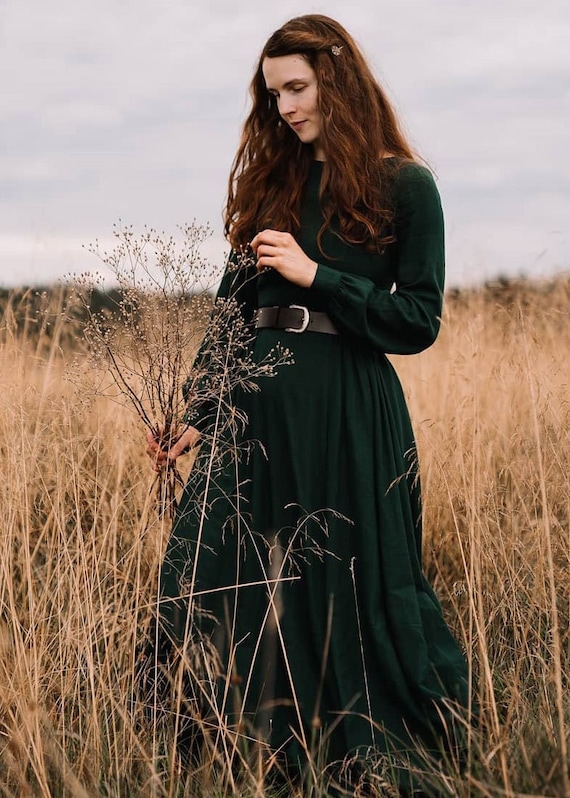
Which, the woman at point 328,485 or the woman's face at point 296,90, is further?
the woman's face at point 296,90

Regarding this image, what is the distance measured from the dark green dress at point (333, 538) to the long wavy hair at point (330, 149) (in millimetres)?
71

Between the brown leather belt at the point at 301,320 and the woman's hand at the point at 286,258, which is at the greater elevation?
the woman's hand at the point at 286,258

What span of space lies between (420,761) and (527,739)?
0.27 meters

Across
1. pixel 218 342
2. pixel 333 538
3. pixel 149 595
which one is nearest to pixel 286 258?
pixel 218 342

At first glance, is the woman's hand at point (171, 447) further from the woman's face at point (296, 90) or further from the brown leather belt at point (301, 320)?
the woman's face at point (296, 90)

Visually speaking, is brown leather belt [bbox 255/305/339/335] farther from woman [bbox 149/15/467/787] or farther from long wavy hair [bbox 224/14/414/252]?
long wavy hair [bbox 224/14/414/252]

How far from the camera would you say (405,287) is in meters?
2.38

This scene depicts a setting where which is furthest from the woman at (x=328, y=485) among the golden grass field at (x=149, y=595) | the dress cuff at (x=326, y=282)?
the golden grass field at (x=149, y=595)

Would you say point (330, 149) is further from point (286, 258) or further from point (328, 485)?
point (328, 485)

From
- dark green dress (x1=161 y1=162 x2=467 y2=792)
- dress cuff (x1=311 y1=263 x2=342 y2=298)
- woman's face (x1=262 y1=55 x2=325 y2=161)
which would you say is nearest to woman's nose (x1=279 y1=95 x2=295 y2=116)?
woman's face (x1=262 y1=55 x2=325 y2=161)

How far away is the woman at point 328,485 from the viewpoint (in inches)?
91.5

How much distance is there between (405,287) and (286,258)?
0.33m

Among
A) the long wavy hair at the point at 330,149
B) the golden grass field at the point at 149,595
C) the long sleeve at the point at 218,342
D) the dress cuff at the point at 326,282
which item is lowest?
the golden grass field at the point at 149,595

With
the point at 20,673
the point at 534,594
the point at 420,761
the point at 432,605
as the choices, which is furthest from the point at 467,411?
the point at 20,673
